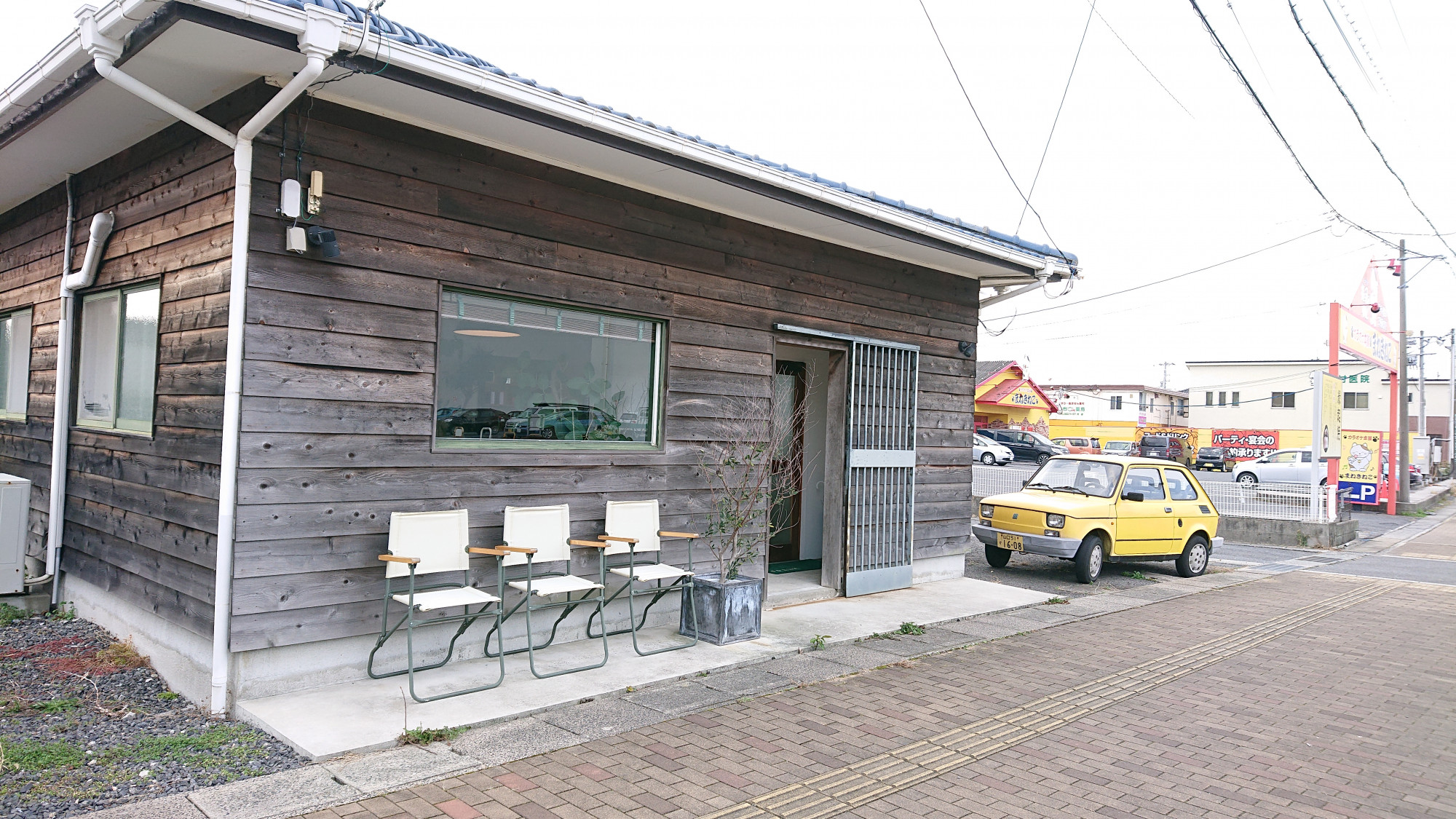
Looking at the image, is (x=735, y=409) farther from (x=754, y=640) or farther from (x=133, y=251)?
(x=133, y=251)

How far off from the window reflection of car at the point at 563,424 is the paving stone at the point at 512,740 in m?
2.00

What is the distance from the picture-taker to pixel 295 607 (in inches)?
195

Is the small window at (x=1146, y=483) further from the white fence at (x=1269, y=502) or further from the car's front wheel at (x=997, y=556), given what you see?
the white fence at (x=1269, y=502)

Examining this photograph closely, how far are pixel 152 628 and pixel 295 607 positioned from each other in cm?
132

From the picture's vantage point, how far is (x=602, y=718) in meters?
4.85

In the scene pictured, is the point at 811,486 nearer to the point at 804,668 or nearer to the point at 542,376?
the point at 804,668

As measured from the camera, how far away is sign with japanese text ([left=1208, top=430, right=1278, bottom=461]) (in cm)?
4219

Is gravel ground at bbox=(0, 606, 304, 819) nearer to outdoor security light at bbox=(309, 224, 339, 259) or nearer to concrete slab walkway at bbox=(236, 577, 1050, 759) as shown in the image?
concrete slab walkway at bbox=(236, 577, 1050, 759)

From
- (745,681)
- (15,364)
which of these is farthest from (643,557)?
(15,364)

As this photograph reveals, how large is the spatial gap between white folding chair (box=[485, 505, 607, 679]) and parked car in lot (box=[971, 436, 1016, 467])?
3233 cm

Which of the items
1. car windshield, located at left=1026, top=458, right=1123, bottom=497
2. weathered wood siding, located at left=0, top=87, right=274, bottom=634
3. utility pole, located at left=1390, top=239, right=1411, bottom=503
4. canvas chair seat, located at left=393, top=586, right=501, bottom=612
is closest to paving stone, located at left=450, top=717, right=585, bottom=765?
canvas chair seat, located at left=393, top=586, right=501, bottom=612

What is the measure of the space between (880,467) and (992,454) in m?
29.8

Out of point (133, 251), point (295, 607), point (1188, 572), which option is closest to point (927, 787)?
point (295, 607)

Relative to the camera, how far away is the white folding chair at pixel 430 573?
507 centimetres
